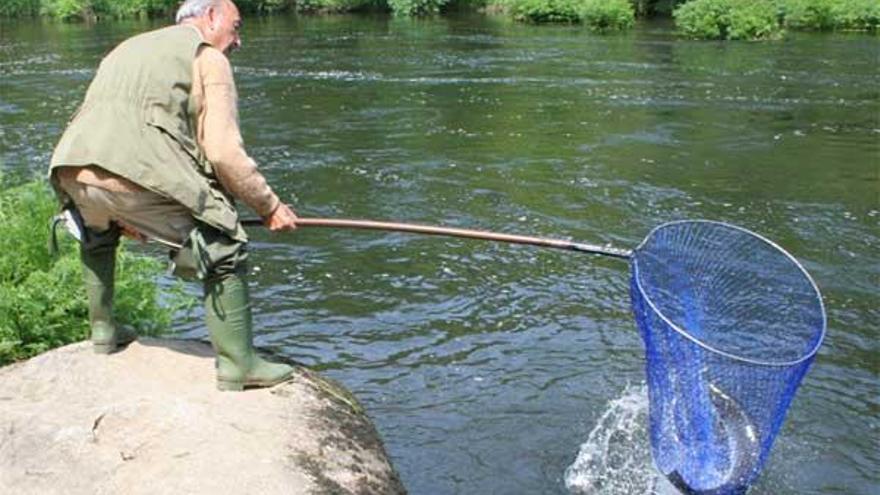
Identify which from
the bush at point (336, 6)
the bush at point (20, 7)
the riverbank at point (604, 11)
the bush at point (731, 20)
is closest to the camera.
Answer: the bush at point (731, 20)

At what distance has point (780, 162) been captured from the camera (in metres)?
13.7

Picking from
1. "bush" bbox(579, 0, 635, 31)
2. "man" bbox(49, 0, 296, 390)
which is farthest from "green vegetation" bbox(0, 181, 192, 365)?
"bush" bbox(579, 0, 635, 31)

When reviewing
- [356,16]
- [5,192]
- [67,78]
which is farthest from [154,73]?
[356,16]

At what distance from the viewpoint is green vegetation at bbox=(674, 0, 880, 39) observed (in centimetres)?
2827

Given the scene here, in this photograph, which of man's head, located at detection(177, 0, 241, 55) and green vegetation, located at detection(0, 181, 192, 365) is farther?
green vegetation, located at detection(0, 181, 192, 365)

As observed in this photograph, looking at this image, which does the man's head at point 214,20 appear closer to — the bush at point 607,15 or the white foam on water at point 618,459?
the white foam on water at point 618,459

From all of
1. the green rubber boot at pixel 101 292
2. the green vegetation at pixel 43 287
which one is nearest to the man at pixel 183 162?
the green rubber boot at pixel 101 292

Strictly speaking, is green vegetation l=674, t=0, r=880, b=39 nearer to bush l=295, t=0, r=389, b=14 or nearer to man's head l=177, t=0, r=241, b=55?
bush l=295, t=0, r=389, b=14

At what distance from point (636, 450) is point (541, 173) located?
24.5 ft

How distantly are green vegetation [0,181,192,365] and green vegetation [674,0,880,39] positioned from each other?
25151 millimetres

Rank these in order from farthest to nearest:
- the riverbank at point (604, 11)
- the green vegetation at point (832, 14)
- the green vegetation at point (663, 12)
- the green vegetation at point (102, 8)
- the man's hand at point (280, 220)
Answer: the green vegetation at point (102, 8), the green vegetation at point (832, 14), the riverbank at point (604, 11), the green vegetation at point (663, 12), the man's hand at point (280, 220)

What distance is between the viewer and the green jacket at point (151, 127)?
4.48 meters

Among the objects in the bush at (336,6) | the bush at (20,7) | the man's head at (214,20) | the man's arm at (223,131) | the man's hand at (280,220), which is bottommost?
the man's hand at (280,220)

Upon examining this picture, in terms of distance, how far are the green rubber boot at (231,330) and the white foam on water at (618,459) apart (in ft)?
6.72
